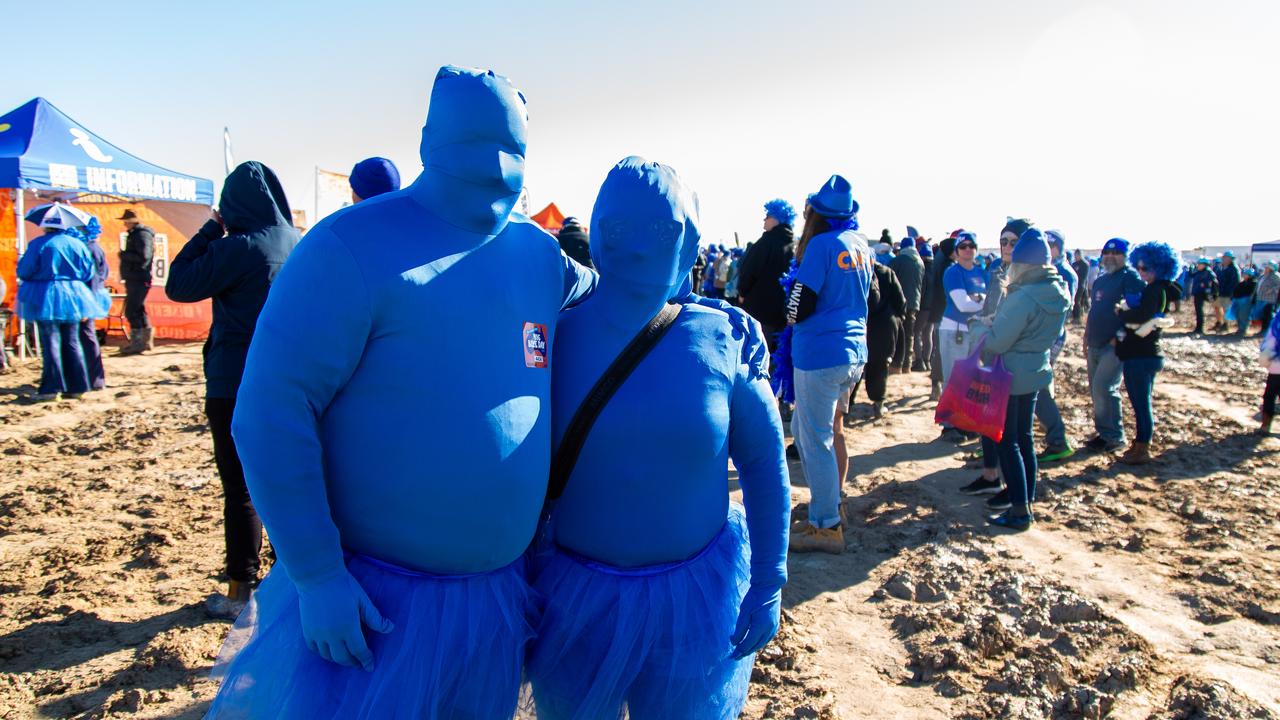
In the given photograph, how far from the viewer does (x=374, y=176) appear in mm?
3404

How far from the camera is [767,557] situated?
5.85 feet

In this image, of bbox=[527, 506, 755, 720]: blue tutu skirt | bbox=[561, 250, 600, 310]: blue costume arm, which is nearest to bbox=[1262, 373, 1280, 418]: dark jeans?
bbox=[527, 506, 755, 720]: blue tutu skirt

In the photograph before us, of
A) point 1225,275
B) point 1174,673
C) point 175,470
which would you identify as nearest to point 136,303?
point 175,470

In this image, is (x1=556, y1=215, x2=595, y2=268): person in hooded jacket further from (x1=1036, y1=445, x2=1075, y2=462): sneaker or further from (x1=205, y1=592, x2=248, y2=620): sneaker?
(x1=1036, y1=445, x2=1075, y2=462): sneaker

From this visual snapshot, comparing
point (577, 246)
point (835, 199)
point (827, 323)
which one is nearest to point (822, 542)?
point (827, 323)

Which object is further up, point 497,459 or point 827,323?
point 827,323

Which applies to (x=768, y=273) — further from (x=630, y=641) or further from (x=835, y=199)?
(x=630, y=641)

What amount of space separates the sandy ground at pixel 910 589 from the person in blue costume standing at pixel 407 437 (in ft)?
5.72

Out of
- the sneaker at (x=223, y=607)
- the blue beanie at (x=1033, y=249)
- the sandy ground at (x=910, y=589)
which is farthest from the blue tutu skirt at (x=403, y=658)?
the blue beanie at (x=1033, y=249)

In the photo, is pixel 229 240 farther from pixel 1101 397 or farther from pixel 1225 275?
pixel 1225 275

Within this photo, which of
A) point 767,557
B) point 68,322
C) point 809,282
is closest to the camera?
point 767,557

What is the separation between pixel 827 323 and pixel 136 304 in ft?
35.8

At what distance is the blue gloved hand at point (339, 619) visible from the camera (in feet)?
4.48

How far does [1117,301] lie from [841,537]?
3842mm
